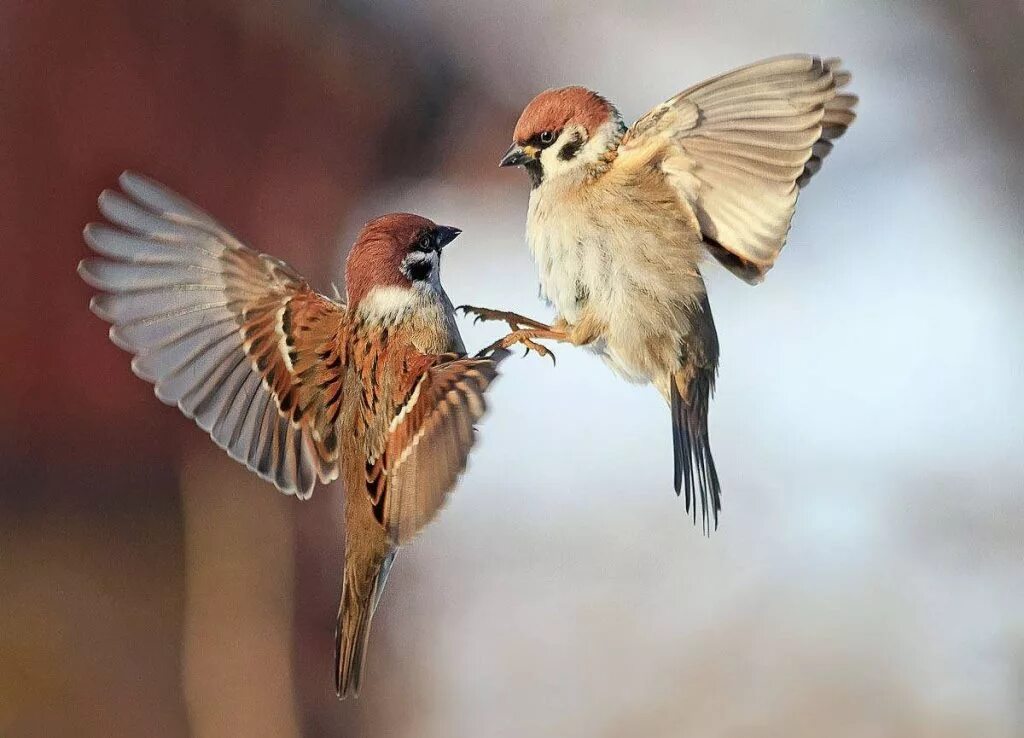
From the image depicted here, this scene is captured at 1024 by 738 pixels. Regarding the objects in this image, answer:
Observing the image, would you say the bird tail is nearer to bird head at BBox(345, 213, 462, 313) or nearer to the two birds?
the two birds

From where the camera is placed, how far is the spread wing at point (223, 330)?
0.52 metres

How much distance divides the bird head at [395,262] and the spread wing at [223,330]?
53 mm

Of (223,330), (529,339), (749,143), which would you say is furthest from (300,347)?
(749,143)

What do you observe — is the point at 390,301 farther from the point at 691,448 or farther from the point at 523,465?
the point at 523,465

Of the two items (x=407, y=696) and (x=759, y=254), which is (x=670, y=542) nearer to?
(x=407, y=696)

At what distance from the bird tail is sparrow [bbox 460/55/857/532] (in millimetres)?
149

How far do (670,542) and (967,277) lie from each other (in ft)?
1.26

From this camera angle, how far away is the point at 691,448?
47cm

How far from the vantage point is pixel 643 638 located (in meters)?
0.94

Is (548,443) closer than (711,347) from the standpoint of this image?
No

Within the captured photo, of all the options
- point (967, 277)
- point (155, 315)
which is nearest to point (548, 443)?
point (155, 315)

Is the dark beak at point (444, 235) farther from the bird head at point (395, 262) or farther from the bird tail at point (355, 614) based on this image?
the bird tail at point (355, 614)

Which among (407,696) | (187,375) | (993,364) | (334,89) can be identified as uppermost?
(334,89)

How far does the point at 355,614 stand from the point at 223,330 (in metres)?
0.17
